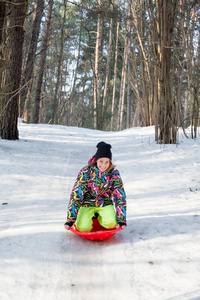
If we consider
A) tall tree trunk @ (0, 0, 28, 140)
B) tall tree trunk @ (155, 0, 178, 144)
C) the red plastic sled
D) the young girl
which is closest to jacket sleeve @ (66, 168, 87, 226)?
the young girl

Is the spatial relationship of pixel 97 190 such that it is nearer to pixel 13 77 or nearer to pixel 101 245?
pixel 101 245

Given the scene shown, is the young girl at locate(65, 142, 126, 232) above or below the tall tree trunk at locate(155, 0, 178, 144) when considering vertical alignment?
below

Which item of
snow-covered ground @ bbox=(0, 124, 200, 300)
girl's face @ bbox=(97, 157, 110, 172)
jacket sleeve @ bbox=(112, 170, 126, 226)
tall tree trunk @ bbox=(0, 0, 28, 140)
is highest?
tall tree trunk @ bbox=(0, 0, 28, 140)

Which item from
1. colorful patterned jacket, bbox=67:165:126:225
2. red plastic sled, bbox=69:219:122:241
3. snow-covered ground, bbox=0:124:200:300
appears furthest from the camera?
colorful patterned jacket, bbox=67:165:126:225

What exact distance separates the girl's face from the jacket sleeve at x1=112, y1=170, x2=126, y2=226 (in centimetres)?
15

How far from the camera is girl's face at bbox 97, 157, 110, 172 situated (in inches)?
114

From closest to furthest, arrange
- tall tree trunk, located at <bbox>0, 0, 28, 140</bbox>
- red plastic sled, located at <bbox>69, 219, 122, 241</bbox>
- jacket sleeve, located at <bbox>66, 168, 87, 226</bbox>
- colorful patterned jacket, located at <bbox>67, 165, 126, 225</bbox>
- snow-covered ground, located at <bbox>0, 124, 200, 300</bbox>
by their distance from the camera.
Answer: snow-covered ground, located at <bbox>0, 124, 200, 300</bbox>, red plastic sled, located at <bbox>69, 219, 122, 241</bbox>, jacket sleeve, located at <bbox>66, 168, 87, 226</bbox>, colorful patterned jacket, located at <bbox>67, 165, 126, 225</bbox>, tall tree trunk, located at <bbox>0, 0, 28, 140</bbox>

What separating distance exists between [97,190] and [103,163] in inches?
11.1

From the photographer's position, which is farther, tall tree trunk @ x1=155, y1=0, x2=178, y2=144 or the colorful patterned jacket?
tall tree trunk @ x1=155, y1=0, x2=178, y2=144

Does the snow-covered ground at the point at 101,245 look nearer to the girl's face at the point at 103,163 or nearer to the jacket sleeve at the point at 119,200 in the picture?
the jacket sleeve at the point at 119,200

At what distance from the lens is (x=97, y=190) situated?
299 cm

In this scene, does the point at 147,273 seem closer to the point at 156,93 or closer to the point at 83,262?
the point at 83,262

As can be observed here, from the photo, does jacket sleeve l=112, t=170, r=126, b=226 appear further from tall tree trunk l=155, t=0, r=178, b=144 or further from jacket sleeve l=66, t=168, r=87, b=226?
tall tree trunk l=155, t=0, r=178, b=144

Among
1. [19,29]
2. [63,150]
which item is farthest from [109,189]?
[19,29]
